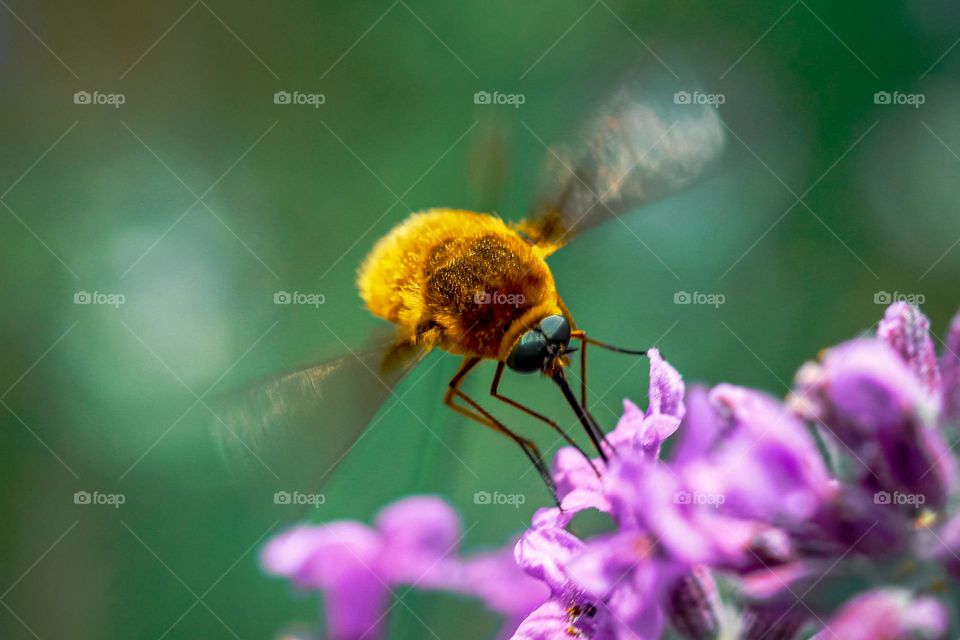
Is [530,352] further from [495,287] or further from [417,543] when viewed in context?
[417,543]

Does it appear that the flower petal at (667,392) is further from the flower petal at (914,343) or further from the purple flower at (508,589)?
the purple flower at (508,589)

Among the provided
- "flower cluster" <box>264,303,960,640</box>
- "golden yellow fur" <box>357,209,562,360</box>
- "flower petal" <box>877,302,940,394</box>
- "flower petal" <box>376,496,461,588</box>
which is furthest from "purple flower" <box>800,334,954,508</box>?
"flower petal" <box>376,496,461,588</box>

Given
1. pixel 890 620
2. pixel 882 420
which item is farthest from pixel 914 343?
pixel 890 620

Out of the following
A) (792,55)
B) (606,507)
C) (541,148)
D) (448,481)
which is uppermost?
(792,55)

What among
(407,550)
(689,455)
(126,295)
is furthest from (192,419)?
(689,455)

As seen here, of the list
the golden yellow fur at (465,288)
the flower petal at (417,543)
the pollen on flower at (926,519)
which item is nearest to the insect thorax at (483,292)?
the golden yellow fur at (465,288)

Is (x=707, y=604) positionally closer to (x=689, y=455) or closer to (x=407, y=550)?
(x=689, y=455)

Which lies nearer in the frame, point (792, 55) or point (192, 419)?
point (192, 419)
